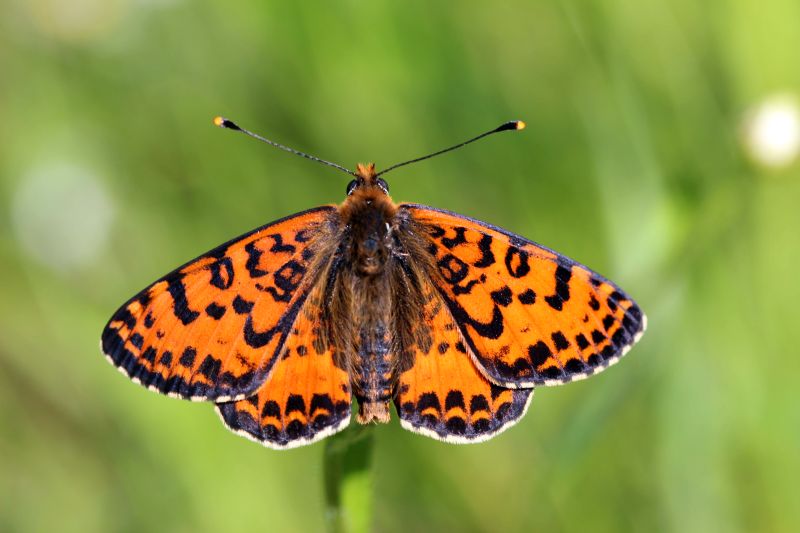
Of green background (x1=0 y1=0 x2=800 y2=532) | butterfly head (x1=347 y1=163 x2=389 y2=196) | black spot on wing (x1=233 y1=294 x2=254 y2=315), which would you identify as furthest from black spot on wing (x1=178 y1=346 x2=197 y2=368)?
green background (x1=0 y1=0 x2=800 y2=532)

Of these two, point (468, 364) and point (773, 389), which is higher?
point (773, 389)

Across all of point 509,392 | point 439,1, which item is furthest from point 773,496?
point 439,1

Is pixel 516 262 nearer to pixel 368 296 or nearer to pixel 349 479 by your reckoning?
pixel 368 296

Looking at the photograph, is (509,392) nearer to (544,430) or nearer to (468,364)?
(468,364)

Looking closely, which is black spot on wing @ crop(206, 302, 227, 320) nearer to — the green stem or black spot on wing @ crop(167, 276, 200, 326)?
black spot on wing @ crop(167, 276, 200, 326)

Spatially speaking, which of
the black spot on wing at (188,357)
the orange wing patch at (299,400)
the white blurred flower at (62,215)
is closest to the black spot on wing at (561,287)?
the orange wing patch at (299,400)

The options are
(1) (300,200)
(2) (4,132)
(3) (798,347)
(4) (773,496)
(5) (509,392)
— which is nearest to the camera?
(5) (509,392)

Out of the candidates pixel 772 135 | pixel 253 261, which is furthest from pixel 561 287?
pixel 772 135
